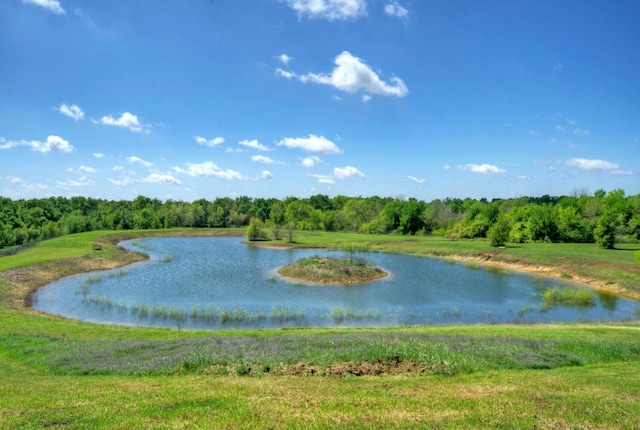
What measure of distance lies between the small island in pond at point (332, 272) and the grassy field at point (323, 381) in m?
29.3

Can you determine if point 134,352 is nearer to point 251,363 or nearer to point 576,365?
point 251,363

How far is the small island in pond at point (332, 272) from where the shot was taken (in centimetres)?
5431

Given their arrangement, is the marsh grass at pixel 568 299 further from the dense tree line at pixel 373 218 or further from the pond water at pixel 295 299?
the dense tree line at pixel 373 218

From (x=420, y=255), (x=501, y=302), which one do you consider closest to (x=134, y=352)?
(x=501, y=302)

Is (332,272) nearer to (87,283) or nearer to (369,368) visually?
(87,283)

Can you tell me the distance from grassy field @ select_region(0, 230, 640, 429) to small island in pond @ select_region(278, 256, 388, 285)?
29289mm

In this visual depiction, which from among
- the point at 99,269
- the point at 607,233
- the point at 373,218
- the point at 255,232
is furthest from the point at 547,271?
the point at 373,218

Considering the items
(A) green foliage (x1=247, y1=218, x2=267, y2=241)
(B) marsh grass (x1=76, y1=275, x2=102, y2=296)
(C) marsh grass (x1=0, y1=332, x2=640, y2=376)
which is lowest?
(B) marsh grass (x1=76, y1=275, x2=102, y2=296)

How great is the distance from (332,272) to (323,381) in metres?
41.6

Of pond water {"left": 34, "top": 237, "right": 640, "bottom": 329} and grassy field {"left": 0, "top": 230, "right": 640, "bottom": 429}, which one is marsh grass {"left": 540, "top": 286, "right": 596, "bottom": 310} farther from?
grassy field {"left": 0, "top": 230, "right": 640, "bottom": 429}

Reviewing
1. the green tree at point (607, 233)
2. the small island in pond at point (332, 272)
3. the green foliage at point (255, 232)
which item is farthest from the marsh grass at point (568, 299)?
the green foliage at point (255, 232)

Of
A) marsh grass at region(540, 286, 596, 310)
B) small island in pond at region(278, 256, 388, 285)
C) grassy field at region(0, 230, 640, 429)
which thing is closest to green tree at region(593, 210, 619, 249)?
marsh grass at region(540, 286, 596, 310)

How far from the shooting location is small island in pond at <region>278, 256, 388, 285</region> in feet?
178

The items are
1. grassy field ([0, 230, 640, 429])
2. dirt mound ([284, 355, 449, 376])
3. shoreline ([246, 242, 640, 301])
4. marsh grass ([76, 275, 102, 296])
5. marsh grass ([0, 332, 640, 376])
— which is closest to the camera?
grassy field ([0, 230, 640, 429])
